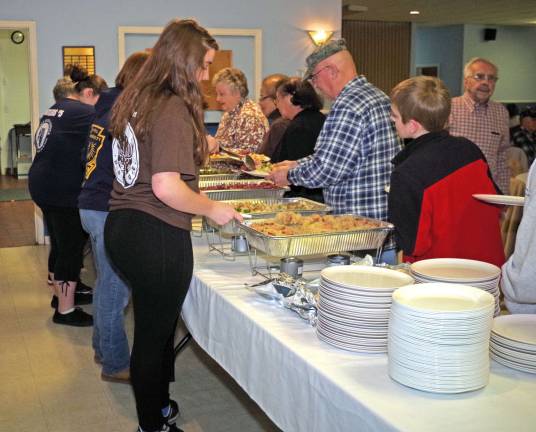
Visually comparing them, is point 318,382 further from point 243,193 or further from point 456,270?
point 243,193

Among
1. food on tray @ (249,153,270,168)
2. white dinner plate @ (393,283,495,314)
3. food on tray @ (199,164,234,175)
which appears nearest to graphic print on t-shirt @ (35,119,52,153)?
food on tray @ (199,164,234,175)

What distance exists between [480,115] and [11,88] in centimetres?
896

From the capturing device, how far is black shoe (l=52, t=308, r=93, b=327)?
3.79 m

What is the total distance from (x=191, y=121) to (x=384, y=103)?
0.88 meters

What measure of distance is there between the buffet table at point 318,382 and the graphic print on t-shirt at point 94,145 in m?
0.79

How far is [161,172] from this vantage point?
175cm

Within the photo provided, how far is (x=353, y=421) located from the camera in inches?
50.0

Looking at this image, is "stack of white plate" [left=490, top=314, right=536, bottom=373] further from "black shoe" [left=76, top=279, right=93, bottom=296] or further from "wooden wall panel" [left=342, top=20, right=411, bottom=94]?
"wooden wall panel" [left=342, top=20, right=411, bottom=94]

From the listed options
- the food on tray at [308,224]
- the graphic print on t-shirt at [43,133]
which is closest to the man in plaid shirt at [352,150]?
the food on tray at [308,224]

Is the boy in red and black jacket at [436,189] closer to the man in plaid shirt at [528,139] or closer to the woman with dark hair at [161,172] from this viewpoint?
the woman with dark hair at [161,172]

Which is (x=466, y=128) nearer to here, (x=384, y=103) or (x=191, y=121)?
(x=384, y=103)

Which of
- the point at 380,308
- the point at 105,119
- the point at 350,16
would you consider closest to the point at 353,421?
the point at 380,308

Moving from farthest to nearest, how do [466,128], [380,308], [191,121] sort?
[466,128] < [191,121] < [380,308]

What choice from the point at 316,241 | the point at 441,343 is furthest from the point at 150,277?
the point at 441,343
